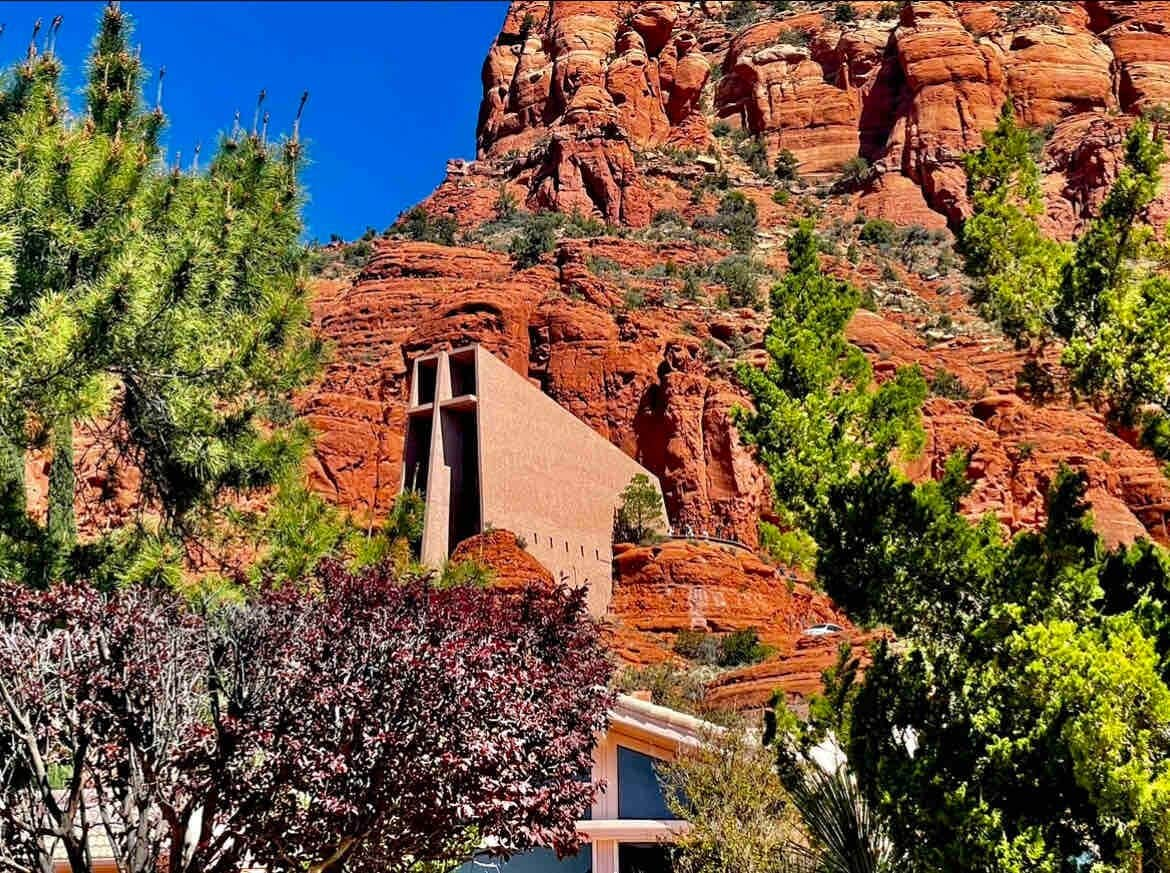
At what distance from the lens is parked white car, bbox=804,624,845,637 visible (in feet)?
139

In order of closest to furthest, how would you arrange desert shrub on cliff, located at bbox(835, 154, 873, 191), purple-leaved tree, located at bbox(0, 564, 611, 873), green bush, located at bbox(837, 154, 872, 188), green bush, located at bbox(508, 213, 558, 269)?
purple-leaved tree, located at bbox(0, 564, 611, 873)
green bush, located at bbox(508, 213, 558, 269)
desert shrub on cliff, located at bbox(835, 154, 873, 191)
green bush, located at bbox(837, 154, 872, 188)

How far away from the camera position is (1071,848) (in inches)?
462

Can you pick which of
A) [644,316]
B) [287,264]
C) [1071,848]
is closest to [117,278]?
[287,264]

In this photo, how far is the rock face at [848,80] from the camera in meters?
91.6

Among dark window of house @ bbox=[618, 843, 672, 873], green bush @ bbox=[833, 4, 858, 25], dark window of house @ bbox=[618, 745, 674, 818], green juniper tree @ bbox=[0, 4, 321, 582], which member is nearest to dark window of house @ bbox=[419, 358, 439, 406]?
dark window of house @ bbox=[618, 745, 674, 818]

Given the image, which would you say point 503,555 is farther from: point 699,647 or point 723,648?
point 723,648

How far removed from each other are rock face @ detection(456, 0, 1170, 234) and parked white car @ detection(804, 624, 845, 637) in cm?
4531

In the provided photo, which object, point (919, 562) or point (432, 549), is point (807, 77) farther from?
point (919, 562)

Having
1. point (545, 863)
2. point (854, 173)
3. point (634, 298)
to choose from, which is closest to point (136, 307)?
point (545, 863)

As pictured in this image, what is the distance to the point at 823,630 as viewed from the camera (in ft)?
147

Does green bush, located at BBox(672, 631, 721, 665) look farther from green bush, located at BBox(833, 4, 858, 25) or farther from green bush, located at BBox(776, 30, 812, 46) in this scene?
green bush, located at BBox(833, 4, 858, 25)

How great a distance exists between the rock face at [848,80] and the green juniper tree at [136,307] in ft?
227

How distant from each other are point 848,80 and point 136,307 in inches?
3733

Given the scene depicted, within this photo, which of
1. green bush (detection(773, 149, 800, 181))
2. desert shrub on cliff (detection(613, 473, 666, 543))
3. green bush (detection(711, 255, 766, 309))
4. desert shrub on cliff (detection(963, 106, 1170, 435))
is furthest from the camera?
green bush (detection(773, 149, 800, 181))
